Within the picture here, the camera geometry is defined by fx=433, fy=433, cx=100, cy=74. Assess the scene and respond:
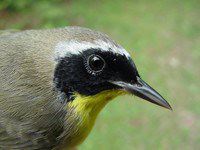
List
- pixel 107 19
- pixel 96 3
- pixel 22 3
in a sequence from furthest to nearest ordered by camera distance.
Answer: pixel 96 3 < pixel 107 19 < pixel 22 3

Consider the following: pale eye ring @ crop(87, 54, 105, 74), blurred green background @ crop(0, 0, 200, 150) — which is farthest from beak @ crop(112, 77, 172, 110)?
blurred green background @ crop(0, 0, 200, 150)

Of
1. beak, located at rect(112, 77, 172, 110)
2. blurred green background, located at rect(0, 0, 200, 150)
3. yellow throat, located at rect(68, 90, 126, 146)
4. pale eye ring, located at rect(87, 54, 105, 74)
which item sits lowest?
→ yellow throat, located at rect(68, 90, 126, 146)

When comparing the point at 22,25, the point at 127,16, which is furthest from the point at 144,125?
the point at 127,16

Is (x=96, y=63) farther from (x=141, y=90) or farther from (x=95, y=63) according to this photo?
(x=141, y=90)

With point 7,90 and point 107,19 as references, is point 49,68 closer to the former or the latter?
point 7,90

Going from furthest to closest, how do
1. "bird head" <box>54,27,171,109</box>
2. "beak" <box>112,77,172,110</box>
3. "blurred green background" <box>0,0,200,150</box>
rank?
1. "blurred green background" <box>0,0,200,150</box>
2. "beak" <box>112,77,172,110</box>
3. "bird head" <box>54,27,171,109</box>

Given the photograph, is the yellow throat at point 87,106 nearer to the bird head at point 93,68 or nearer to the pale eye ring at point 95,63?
the bird head at point 93,68

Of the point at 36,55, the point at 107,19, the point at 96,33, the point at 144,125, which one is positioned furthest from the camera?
the point at 107,19

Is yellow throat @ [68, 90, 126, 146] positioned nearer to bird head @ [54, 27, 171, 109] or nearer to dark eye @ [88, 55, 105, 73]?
bird head @ [54, 27, 171, 109]
